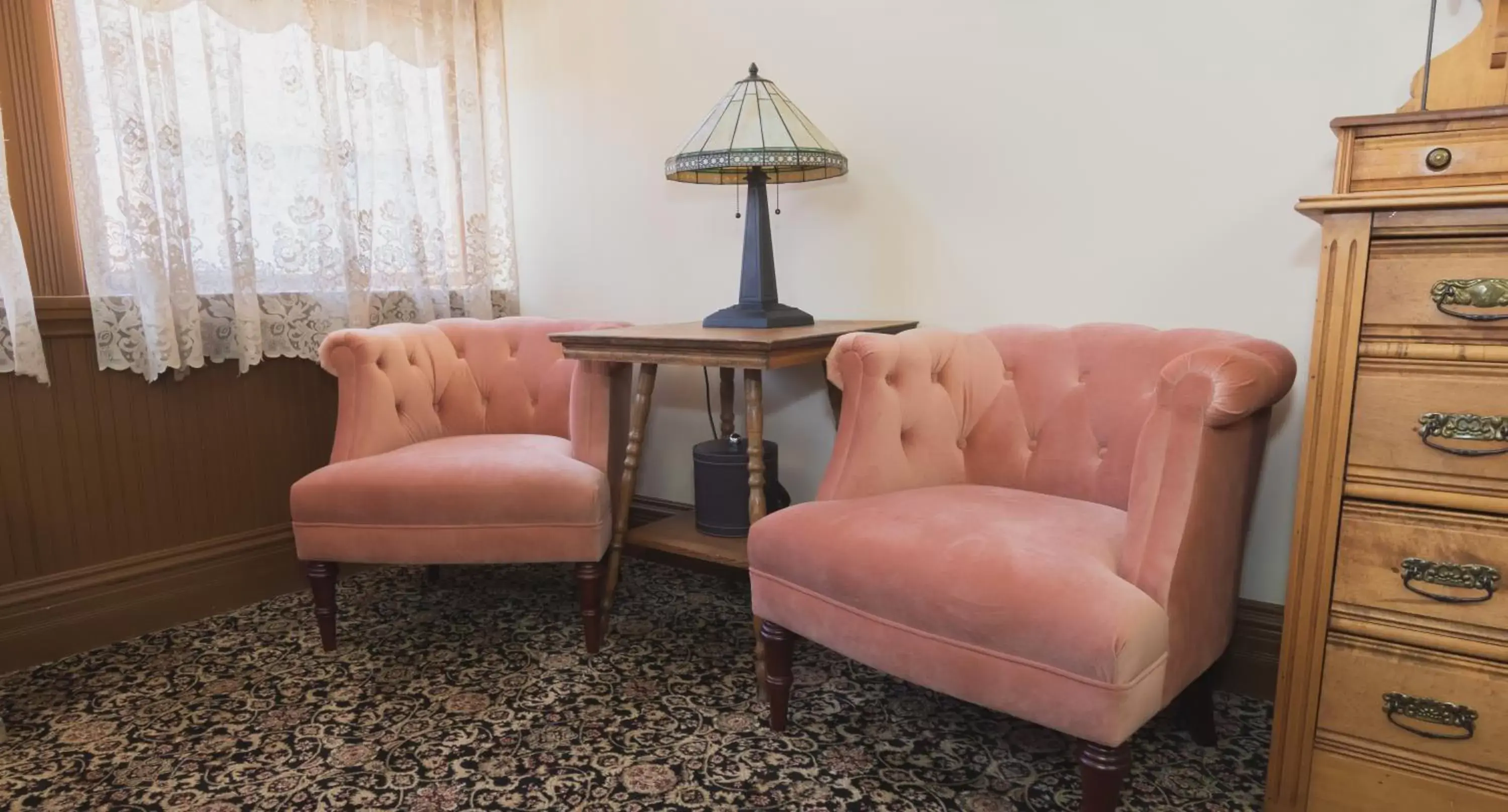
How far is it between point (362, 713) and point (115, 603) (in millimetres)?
937

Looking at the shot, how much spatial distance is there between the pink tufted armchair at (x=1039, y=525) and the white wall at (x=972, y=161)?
279 millimetres

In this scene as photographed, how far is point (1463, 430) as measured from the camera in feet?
3.59

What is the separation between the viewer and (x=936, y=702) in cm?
172

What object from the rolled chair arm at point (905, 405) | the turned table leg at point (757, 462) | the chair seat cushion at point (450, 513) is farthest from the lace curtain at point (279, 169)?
the rolled chair arm at point (905, 405)

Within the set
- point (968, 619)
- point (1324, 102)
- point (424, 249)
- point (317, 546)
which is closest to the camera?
point (968, 619)

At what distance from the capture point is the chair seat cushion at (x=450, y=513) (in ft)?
6.11

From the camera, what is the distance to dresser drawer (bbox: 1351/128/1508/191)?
110cm

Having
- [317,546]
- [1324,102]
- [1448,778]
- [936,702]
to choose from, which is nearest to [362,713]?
[317,546]

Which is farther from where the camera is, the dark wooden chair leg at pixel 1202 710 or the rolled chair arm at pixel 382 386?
the rolled chair arm at pixel 382 386

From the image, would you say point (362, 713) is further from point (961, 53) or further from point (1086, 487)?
point (961, 53)

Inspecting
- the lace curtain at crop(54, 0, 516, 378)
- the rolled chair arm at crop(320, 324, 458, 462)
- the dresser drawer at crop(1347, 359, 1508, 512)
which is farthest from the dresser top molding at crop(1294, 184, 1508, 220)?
the lace curtain at crop(54, 0, 516, 378)

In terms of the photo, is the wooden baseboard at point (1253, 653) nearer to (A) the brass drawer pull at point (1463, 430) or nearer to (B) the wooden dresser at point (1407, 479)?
(B) the wooden dresser at point (1407, 479)

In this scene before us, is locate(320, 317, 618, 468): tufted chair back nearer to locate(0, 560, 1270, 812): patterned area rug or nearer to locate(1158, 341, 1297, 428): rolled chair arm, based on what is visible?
locate(0, 560, 1270, 812): patterned area rug

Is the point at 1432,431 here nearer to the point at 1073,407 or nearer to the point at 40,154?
the point at 1073,407
